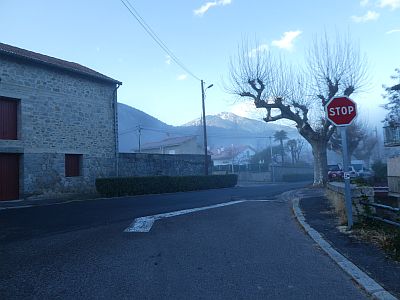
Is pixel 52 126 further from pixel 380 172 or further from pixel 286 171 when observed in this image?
pixel 286 171

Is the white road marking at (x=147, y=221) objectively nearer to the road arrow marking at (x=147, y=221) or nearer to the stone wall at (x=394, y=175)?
the road arrow marking at (x=147, y=221)

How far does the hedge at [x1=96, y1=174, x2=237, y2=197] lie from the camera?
1997 cm

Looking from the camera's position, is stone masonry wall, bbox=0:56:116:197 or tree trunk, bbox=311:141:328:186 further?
tree trunk, bbox=311:141:328:186

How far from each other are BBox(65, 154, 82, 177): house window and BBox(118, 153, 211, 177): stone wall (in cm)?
292

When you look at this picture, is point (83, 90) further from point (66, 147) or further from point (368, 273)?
point (368, 273)

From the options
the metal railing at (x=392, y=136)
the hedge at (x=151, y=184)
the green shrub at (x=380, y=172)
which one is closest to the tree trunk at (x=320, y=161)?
the green shrub at (x=380, y=172)

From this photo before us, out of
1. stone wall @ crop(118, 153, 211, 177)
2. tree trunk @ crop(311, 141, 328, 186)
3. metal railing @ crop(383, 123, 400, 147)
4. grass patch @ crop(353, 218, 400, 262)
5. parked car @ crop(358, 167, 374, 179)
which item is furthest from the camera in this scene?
metal railing @ crop(383, 123, 400, 147)

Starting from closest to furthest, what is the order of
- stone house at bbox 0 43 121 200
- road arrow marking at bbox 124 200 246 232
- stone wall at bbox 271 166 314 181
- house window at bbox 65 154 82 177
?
road arrow marking at bbox 124 200 246 232 → stone house at bbox 0 43 121 200 → house window at bbox 65 154 82 177 → stone wall at bbox 271 166 314 181

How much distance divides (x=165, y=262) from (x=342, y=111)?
490 cm

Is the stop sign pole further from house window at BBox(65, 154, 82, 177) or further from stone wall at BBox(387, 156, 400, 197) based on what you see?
house window at BBox(65, 154, 82, 177)

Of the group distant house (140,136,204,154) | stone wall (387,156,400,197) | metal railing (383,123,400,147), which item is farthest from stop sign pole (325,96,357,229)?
distant house (140,136,204,154)

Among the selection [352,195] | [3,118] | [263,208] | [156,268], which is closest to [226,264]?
[156,268]

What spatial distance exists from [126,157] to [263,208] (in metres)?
14.3

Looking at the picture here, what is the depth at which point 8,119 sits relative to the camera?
62.7 ft
